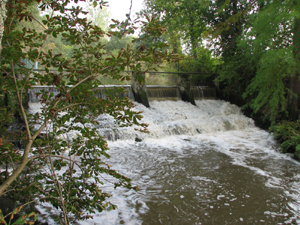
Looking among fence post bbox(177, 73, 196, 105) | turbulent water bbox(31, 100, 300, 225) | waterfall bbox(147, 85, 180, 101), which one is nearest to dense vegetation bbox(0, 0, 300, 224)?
turbulent water bbox(31, 100, 300, 225)

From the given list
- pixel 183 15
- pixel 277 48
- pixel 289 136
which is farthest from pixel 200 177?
pixel 183 15

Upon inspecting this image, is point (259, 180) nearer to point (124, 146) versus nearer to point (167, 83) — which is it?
point (124, 146)

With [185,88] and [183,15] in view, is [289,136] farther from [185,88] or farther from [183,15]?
[183,15]

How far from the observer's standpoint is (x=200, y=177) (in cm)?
490

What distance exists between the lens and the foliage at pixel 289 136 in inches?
278

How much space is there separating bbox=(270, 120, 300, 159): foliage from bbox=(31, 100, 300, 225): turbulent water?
12.2 inches

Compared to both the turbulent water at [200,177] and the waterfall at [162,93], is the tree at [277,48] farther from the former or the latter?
the waterfall at [162,93]

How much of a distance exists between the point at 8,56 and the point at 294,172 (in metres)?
6.11

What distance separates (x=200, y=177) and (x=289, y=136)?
4.45m

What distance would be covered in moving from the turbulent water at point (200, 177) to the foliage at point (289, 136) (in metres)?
0.31

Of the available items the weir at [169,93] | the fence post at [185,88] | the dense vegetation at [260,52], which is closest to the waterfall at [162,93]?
the weir at [169,93]

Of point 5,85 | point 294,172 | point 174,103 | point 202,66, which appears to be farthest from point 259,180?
point 202,66

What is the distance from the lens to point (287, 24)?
8211mm

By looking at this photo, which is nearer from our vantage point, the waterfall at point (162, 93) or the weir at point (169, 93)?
the weir at point (169, 93)
